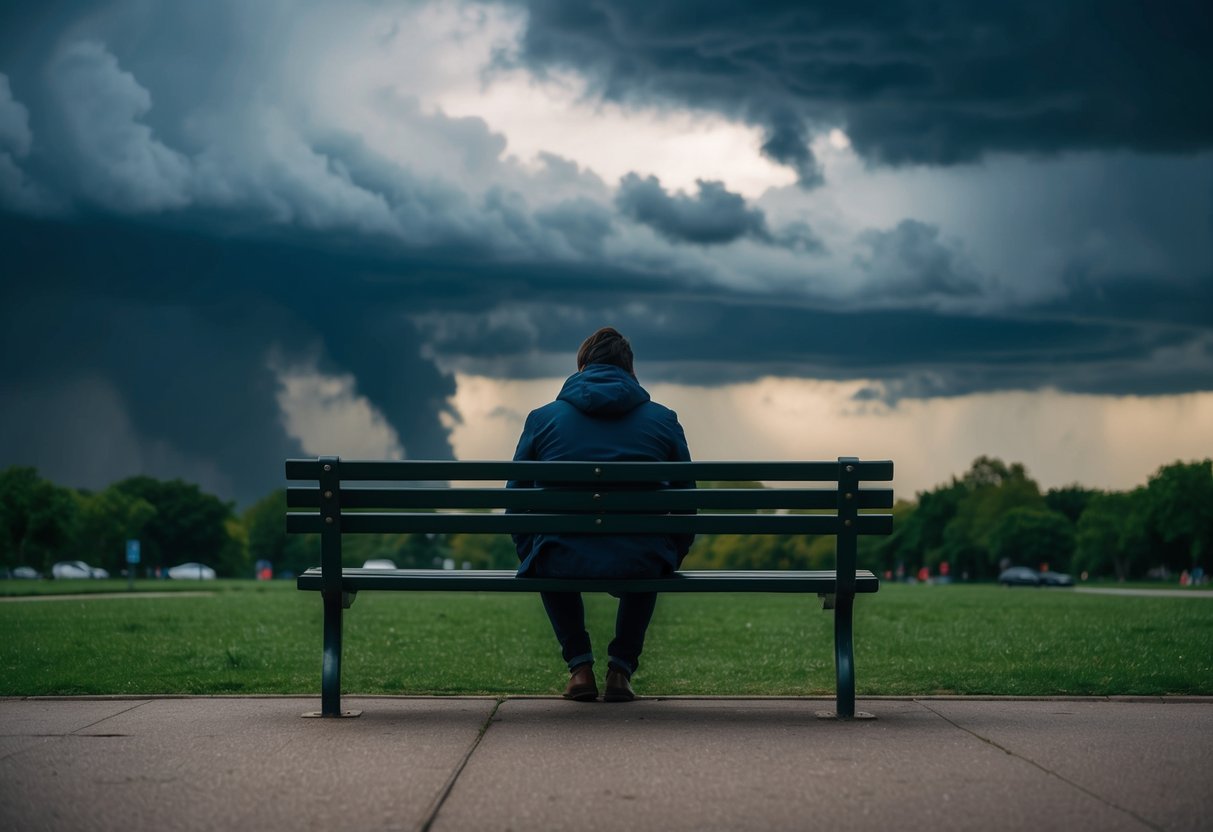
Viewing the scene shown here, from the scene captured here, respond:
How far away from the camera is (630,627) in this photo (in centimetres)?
586

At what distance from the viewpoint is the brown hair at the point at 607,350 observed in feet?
20.0

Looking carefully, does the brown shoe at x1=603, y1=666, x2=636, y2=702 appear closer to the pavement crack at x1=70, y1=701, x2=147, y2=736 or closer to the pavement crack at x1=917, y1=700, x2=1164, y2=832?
the pavement crack at x1=917, y1=700, x2=1164, y2=832

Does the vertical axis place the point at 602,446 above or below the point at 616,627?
above

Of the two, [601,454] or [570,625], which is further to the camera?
[570,625]

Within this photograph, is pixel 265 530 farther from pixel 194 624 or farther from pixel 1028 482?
pixel 194 624

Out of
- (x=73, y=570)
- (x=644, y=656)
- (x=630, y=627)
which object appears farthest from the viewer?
(x=73, y=570)

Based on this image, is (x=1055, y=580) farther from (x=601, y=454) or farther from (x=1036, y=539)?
(x=601, y=454)

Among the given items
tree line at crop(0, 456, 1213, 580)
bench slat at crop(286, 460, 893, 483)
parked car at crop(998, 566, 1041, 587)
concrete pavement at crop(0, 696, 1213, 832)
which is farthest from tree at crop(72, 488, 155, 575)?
concrete pavement at crop(0, 696, 1213, 832)

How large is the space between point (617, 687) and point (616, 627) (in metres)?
0.29

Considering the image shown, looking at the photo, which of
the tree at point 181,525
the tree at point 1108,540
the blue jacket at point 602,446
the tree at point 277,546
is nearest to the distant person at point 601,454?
the blue jacket at point 602,446

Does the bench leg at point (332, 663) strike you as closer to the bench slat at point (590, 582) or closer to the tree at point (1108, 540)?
the bench slat at point (590, 582)

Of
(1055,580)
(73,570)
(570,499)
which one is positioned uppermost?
(570,499)

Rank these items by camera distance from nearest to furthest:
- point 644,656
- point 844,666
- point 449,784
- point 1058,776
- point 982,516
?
1. point 449,784
2. point 1058,776
3. point 844,666
4. point 644,656
5. point 982,516

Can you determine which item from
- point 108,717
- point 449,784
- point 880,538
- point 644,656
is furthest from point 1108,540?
point 449,784
